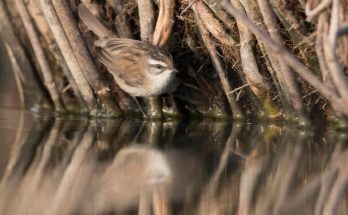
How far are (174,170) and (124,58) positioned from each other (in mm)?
2131

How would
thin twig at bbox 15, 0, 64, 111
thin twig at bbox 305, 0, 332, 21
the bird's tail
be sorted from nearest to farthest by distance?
thin twig at bbox 305, 0, 332, 21 → the bird's tail → thin twig at bbox 15, 0, 64, 111

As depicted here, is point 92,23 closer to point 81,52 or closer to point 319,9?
point 81,52

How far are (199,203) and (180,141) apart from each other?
77.9 inches

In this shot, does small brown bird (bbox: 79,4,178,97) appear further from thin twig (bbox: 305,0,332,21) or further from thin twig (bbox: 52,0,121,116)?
thin twig (bbox: 305,0,332,21)

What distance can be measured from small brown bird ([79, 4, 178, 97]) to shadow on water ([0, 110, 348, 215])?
332mm

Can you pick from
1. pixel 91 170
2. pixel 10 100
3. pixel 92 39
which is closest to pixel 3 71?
pixel 10 100

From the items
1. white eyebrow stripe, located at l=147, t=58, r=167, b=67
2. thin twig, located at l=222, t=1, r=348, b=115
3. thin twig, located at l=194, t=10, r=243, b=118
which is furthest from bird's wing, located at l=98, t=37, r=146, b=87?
thin twig, located at l=222, t=1, r=348, b=115

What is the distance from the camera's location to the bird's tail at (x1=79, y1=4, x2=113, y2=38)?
7.37m

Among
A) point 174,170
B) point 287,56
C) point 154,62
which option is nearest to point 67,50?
point 154,62

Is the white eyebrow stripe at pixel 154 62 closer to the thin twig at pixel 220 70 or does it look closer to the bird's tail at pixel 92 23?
the thin twig at pixel 220 70

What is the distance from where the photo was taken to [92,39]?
774 cm

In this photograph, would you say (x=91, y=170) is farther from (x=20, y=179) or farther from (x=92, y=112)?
(x=92, y=112)

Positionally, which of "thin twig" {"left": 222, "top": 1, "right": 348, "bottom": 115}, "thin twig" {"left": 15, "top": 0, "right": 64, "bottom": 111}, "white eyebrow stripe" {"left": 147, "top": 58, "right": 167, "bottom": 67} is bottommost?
"thin twig" {"left": 15, "top": 0, "right": 64, "bottom": 111}

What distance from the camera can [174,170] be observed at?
5426 millimetres
